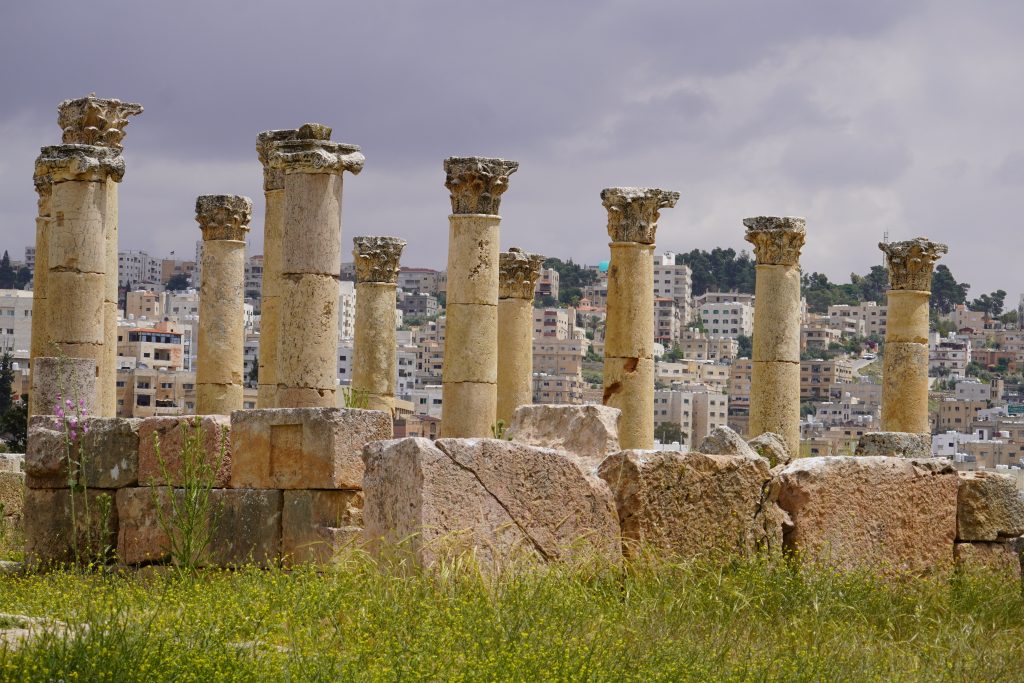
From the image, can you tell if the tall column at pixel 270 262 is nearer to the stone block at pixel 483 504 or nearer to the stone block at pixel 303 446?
the stone block at pixel 303 446

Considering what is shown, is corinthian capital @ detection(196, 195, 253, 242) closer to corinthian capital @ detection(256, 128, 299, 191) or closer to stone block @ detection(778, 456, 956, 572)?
corinthian capital @ detection(256, 128, 299, 191)

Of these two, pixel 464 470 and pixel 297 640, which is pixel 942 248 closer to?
pixel 464 470

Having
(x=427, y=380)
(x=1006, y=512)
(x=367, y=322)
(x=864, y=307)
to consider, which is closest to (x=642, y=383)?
(x=367, y=322)

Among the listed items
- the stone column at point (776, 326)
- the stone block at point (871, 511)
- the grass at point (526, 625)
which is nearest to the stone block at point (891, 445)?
the stone block at point (871, 511)

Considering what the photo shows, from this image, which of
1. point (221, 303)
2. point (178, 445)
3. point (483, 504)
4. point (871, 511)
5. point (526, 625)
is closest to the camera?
point (526, 625)

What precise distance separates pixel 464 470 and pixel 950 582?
4332 mm

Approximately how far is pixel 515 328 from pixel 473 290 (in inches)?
183

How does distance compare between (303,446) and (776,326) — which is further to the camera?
(776,326)

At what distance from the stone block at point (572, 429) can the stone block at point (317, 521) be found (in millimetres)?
2075

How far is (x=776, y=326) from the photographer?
2844cm

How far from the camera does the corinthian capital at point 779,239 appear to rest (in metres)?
28.6

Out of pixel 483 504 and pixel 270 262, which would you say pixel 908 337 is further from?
pixel 483 504

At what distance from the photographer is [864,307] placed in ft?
618

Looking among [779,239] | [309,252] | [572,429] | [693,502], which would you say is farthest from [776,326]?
[693,502]
